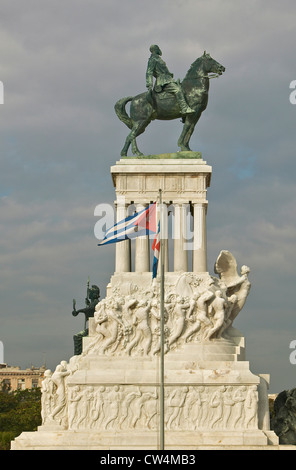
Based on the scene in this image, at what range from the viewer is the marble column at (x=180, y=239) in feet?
154

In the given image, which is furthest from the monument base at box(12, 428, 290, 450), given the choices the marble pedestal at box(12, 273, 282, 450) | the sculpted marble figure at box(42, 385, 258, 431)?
the sculpted marble figure at box(42, 385, 258, 431)

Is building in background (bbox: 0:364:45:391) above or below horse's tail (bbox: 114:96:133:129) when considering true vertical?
below

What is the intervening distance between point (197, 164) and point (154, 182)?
7.71ft

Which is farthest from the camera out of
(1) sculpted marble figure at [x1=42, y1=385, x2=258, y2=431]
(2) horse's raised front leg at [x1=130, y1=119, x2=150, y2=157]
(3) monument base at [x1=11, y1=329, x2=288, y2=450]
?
(2) horse's raised front leg at [x1=130, y1=119, x2=150, y2=157]

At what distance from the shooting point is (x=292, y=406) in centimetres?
4669

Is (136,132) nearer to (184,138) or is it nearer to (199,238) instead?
(184,138)

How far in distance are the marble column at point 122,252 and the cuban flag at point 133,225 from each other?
5.53m

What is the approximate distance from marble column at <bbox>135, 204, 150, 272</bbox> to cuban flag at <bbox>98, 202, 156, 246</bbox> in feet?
17.9

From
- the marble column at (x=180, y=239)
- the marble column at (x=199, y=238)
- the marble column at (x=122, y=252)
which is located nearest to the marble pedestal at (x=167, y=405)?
the marble column at (x=199, y=238)

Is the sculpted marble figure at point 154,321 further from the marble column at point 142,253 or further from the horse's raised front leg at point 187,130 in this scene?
the horse's raised front leg at point 187,130

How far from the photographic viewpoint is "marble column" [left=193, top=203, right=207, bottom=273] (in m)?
46.7

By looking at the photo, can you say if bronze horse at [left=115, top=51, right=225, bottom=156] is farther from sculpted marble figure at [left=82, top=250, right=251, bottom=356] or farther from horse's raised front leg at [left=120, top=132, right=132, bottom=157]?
sculpted marble figure at [left=82, top=250, right=251, bottom=356]
